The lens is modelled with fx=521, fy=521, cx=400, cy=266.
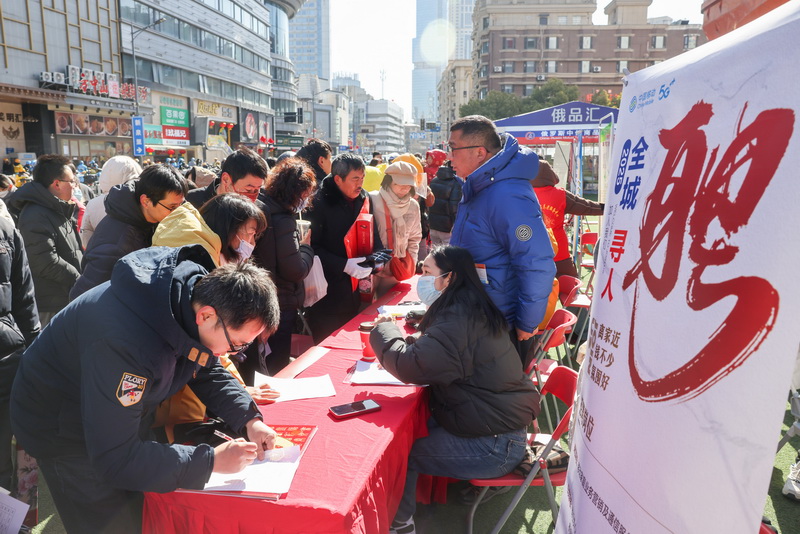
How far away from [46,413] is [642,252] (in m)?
1.72

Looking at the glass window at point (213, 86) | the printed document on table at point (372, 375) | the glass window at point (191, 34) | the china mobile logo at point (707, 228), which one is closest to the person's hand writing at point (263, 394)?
the printed document on table at point (372, 375)

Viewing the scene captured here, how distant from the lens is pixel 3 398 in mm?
→ 2447

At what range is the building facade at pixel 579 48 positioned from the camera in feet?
180

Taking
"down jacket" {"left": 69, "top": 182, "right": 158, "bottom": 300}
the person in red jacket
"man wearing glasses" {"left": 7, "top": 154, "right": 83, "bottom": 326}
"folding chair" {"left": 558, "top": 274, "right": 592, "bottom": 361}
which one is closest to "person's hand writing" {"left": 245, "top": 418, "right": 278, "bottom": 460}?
"down jacket" {"left": 69, "top": 182, "right": 158, "bottom": 300}

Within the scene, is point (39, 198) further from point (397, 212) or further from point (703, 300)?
point (703, 300)

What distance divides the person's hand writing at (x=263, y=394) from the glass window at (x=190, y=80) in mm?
36052

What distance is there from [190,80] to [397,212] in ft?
115

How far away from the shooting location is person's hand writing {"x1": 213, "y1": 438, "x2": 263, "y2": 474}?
154 centimetres

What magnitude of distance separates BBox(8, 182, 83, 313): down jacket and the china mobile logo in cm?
380

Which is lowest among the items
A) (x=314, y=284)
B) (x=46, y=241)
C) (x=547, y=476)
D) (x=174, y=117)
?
(x=547, y=476)

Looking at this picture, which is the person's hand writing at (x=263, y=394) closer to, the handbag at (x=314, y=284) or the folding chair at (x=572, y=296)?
the handbag at (x=314, y=284)

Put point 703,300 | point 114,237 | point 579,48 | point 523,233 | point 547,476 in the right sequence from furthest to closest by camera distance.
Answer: point 579,48, point 523,233, point 114,237, point 547,476, point 703,300

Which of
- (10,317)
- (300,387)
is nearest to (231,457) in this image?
(300,387)

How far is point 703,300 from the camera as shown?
2.97 feet
